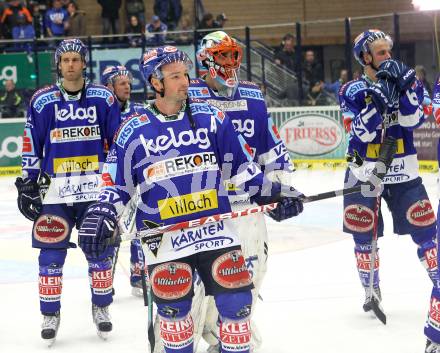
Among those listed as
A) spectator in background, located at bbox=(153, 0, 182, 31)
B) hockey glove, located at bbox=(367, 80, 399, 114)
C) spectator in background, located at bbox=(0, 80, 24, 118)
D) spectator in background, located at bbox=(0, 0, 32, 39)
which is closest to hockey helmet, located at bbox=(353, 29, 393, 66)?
→ hockey glove, located at bbox=(367, 80, 399, 114)

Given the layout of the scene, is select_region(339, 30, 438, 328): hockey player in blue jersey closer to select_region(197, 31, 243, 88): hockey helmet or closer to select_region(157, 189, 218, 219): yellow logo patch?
select_region(197, 31, 243, 88): hockey helmet

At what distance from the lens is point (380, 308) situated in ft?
19.5

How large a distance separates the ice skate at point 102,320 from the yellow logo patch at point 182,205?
6.19 feet

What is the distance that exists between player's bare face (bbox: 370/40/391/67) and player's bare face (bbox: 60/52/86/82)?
1.83 m

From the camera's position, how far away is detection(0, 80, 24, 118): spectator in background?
49.8 feet

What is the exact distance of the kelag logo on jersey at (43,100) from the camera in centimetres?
570

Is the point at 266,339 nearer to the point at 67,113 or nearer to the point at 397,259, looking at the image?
the point at 67,113

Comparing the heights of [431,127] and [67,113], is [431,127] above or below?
below

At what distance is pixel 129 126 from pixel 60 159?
168cm

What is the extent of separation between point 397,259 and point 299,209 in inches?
148

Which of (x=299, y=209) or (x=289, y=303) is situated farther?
(x=289, y=303)

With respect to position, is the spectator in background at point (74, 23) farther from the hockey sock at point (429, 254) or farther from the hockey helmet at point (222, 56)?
the hockey helmet at point (222, 56)

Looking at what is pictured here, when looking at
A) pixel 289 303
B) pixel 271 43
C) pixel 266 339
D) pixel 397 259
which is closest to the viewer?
pixel 266 339

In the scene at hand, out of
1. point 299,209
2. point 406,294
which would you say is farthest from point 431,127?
point 299,209
